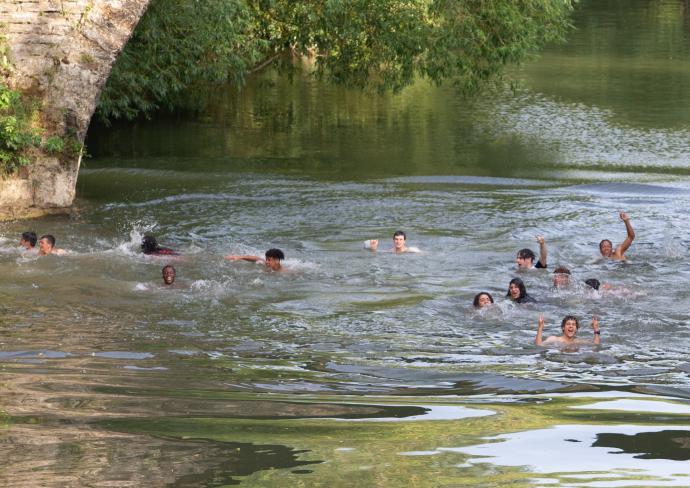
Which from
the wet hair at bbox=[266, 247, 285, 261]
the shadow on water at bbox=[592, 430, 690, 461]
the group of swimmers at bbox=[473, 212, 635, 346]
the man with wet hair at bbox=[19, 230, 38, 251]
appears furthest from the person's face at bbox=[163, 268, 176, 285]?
the shadow on water at bbox=[592, 430, 690, 461]

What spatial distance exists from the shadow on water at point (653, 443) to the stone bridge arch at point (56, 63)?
606 inches

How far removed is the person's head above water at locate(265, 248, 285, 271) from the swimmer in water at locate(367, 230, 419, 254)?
2.02 meters

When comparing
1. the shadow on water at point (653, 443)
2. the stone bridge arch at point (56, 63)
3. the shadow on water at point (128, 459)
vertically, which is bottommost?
the shadow on water at point (653, 443)

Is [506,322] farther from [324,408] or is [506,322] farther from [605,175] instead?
[605,175]

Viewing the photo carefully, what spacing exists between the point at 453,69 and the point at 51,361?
1672cm

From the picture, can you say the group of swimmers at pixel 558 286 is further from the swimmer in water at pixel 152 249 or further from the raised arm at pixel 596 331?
the swimmer in water at pixel 152 249

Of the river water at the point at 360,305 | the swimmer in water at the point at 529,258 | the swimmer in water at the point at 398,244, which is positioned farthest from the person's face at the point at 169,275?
the swimmer in water at the point at 529,258

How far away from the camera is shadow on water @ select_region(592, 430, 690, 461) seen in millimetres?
7867

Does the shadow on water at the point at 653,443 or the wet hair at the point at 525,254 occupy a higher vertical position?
the wet hair at the point at 525,254

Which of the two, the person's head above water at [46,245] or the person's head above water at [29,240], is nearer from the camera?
the person's head above water at [46,245]

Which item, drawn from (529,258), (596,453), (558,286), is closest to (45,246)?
(529,258)

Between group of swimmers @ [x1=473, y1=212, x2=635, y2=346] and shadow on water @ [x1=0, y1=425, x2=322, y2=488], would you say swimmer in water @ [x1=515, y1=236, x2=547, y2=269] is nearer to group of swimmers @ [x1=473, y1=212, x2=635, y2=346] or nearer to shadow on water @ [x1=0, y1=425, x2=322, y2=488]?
group of swimmers @ [x1=473, y1=212, x2=635, y2=346]

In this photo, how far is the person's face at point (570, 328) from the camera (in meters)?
13.8

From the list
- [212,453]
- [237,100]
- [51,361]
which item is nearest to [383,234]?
[51,361]
